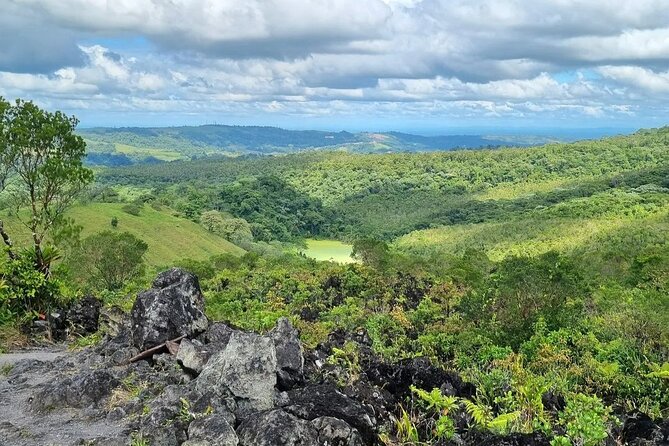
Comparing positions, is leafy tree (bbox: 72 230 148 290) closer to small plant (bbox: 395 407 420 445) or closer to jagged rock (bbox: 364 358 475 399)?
jagged rock (bbox: 364 358 475 399)

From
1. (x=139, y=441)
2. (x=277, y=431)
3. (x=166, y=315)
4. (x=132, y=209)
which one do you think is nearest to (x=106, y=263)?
(x=166, y=315)

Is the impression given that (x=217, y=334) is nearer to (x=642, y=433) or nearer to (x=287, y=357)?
(x=287, y=357)

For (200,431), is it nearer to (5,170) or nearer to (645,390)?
(645,390)

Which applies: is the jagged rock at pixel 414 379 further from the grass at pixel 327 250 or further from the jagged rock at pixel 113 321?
the grass at pixel 327 250

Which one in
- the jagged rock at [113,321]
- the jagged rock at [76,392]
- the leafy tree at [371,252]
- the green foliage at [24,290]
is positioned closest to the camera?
the jagged rock at [76,392]

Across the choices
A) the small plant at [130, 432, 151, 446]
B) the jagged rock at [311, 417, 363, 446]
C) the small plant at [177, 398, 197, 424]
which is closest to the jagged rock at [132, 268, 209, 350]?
the small plant at [177, 398, 197, 424]

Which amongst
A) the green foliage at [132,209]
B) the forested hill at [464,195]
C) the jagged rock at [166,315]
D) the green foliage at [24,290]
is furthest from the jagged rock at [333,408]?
the green foliage at [132,209]

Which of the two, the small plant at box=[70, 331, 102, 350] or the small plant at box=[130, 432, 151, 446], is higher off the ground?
the small plant at box=[130, 432, 151, 446]
